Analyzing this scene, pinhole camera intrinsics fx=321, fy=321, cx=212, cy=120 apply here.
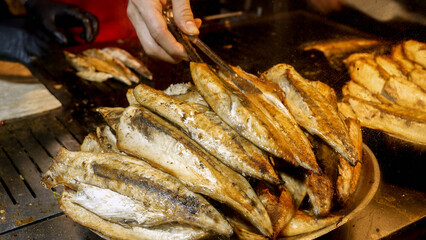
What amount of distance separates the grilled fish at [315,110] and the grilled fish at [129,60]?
6.82 ft

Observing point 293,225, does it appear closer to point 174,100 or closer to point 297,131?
point 297,131

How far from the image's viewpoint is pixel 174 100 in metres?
1.73

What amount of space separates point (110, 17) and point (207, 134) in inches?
196

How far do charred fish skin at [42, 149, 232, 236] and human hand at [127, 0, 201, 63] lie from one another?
1.25 metres

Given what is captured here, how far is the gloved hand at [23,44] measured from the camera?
14.4ft

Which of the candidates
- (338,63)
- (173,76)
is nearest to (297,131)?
(338,63)

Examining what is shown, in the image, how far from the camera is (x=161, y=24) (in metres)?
2.62

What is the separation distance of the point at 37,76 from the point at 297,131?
3.56 meters

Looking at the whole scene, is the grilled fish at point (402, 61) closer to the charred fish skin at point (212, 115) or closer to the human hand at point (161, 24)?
the human hand at point (161, 24)

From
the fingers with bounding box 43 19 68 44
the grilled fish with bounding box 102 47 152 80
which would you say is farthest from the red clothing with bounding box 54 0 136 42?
the grilled fish with bounding box 102 47 152 80

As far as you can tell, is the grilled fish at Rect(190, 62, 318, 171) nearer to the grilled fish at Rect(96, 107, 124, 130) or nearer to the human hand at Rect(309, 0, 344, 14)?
the grilled fish at Rect(96, 107, 124, 130)

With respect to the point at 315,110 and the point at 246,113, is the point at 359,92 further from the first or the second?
the point at 246,113

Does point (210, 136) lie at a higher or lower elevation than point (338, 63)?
higher

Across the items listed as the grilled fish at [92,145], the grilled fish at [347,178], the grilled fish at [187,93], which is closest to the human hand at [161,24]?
the grilled fish at [187,93]
